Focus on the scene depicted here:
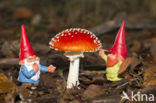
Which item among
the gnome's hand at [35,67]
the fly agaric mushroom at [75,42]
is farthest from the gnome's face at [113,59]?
the gnome's hand at [35,67]

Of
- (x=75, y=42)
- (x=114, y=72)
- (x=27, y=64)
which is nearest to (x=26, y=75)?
(x=27, y=64)

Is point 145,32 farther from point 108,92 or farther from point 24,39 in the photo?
point 24,39

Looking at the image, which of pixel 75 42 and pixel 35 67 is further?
pixel 35 67

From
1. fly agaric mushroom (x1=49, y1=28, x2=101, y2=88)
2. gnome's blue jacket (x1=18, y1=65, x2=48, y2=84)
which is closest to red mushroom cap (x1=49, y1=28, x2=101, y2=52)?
fly agaric mushroom (x1=49, y1=28, x2=101, y2=88)

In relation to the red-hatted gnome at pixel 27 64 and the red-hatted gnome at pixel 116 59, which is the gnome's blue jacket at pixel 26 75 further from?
the red-hatted gnome at pixel 116 59

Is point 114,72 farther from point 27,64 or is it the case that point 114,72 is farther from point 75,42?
point 27,64

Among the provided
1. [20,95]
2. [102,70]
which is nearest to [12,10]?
[102,70]

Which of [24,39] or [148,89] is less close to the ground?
[24,39]

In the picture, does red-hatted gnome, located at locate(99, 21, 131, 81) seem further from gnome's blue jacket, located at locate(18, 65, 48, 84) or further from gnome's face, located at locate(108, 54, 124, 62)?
gnome's blue jacket, located at locate(18, 65, 48, 84)

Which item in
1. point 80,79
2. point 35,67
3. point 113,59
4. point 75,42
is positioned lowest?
point 80,79
